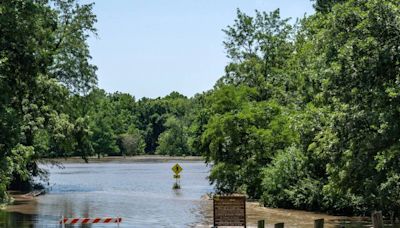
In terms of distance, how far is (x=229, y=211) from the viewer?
20734 mm

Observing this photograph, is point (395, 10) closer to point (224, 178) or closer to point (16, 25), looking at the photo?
point (16, 25)

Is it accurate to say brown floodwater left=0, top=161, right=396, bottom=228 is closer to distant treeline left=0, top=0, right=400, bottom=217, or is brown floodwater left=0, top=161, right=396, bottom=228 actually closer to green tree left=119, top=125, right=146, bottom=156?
distant treeline left=0, top=0, right=400, bottom=217

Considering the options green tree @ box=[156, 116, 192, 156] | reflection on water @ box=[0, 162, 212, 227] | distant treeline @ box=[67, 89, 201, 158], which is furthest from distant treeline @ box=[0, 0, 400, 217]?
green tree @ box=[156, 116, 192, 156]

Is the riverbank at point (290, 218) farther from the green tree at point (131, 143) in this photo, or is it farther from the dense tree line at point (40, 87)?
the green tree at point (131, 143)

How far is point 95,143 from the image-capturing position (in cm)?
15700

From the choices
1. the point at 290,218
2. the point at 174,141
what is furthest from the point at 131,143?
the point at 290,218

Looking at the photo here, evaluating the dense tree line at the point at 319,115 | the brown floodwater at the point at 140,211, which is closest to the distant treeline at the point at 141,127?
the dense tree line at the point at 319,115

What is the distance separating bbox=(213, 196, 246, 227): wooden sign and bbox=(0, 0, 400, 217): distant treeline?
13.3 ft

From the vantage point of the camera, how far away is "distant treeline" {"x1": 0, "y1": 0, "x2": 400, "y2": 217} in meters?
19.8

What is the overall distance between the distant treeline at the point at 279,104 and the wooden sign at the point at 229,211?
13.3ft

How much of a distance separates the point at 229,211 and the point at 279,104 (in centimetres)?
2870

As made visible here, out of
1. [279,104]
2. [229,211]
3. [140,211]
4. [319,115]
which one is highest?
[279,104]

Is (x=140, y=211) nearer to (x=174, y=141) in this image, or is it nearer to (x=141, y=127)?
(x=174, y=141)

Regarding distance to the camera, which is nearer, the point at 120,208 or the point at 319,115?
the point at 319,115
